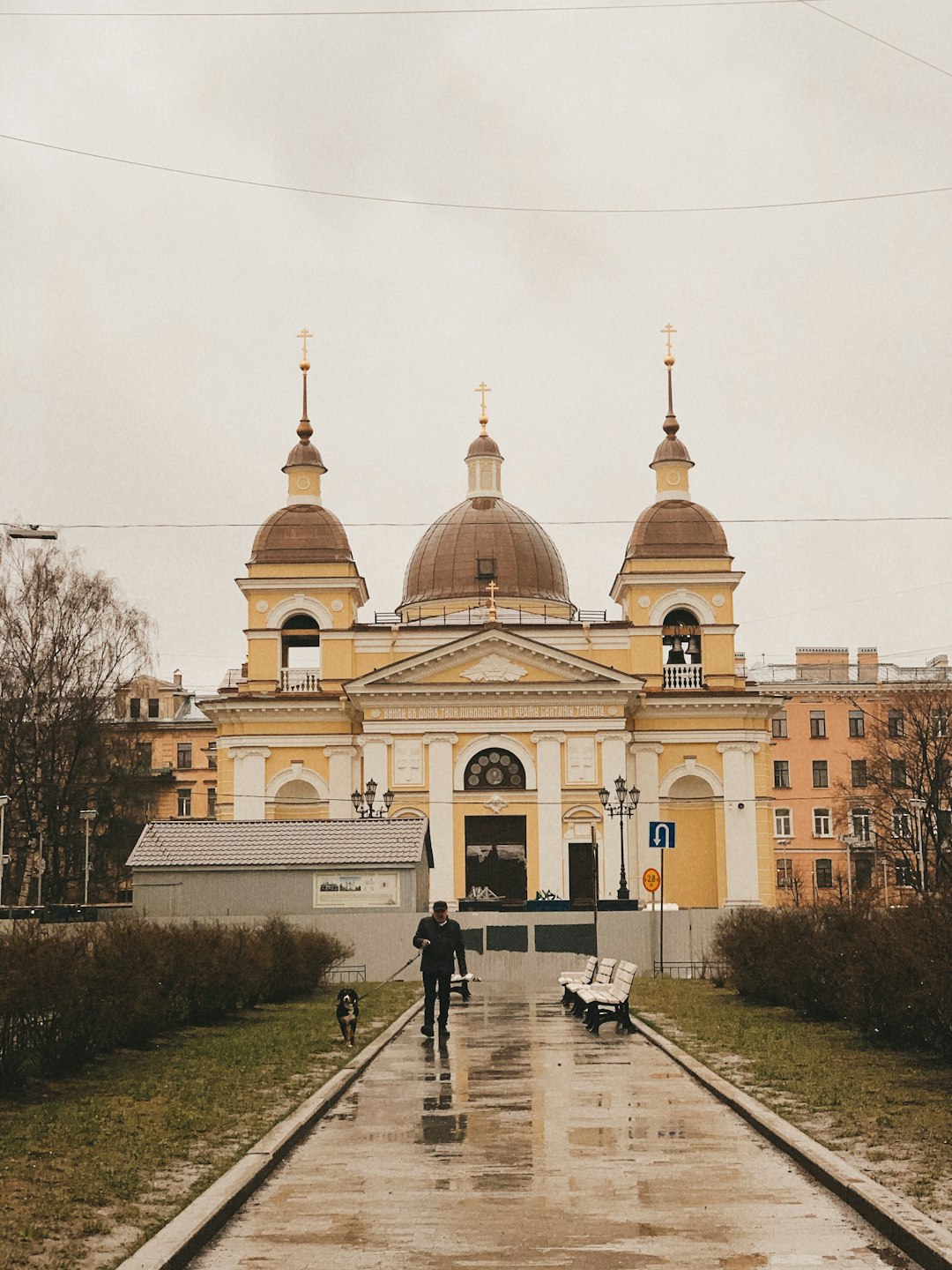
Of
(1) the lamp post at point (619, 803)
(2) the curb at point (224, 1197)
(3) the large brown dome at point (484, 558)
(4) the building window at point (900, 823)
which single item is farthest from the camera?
(3) the large brown dome at point (484, 558)

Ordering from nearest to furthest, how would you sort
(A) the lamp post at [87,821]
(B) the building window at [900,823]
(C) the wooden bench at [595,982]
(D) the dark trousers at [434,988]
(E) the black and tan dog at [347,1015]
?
(E) the black and tan dog at [347,1015] < (D) the dark trousers at [434,988] < (C) the wooden bench at [595,982] < (A) the lamp post at [87,821] < (B) the building window at [900,823]

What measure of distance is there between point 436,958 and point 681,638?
42.5 metres

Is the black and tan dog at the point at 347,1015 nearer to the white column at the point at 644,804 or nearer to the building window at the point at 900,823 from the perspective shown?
the white column at the point at 644,804

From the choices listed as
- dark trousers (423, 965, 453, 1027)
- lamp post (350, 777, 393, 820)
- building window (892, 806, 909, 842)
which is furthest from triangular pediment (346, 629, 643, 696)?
dark trousers (423, 965, 453, 1027)

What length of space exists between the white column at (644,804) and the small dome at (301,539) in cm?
1239

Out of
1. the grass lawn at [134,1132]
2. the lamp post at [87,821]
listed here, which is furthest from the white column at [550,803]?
the grass lawn at [134,1132]

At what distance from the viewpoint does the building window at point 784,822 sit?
9119cm

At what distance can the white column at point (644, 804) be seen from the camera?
5909 centimetres

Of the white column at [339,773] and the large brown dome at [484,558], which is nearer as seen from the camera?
the white column at [339,773]

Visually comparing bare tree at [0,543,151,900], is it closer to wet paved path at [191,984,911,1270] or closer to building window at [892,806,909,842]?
building window at [892,806,909,842]

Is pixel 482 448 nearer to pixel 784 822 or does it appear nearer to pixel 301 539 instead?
pixel 301 539

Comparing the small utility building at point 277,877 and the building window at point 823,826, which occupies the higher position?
the building window at point 823,826

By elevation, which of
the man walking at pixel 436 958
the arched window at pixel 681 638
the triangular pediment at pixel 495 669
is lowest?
the man walking at pixel 436 958

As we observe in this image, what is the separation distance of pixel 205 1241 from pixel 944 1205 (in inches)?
152
